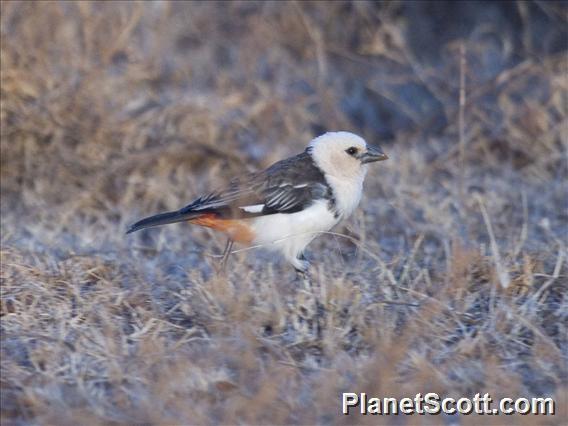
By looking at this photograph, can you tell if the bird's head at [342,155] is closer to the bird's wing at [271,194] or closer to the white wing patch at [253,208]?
the bird's wing at [271,194]

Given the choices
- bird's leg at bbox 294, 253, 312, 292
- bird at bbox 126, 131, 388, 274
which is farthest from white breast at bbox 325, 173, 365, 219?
bird's leg at bbox 294, 253, 312, 292

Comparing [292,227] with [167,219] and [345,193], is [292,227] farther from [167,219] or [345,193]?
[167,219]

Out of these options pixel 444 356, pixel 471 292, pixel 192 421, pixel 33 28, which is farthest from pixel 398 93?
pixel 192 421

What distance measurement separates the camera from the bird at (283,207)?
5387 mm

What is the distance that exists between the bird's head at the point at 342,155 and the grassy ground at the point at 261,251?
44 cm

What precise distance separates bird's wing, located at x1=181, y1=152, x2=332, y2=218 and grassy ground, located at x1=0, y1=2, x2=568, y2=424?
1.01 feet

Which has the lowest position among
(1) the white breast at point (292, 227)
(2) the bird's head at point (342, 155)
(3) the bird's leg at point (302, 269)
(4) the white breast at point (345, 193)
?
(3) the bird's leg at point (302, 269)

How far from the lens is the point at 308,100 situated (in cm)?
894

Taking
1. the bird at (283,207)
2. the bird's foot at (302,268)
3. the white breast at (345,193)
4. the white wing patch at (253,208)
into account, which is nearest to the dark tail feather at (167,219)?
the bird at (283,207)

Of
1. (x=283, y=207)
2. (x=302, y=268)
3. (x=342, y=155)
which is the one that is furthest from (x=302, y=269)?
(x=342, y=155)

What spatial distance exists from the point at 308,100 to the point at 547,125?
6.28 feet

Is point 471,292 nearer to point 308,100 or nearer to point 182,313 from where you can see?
point 182,313

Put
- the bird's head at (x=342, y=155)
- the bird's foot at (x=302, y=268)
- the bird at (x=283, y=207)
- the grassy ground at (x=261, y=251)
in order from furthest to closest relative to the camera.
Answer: the bird's head at (x=342, y=155)
the bird at (x=283, y=207)
the bird's foot at (x=302, y=268)
the grassy ground at (x=261, y=251)

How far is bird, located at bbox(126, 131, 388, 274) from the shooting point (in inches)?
212
